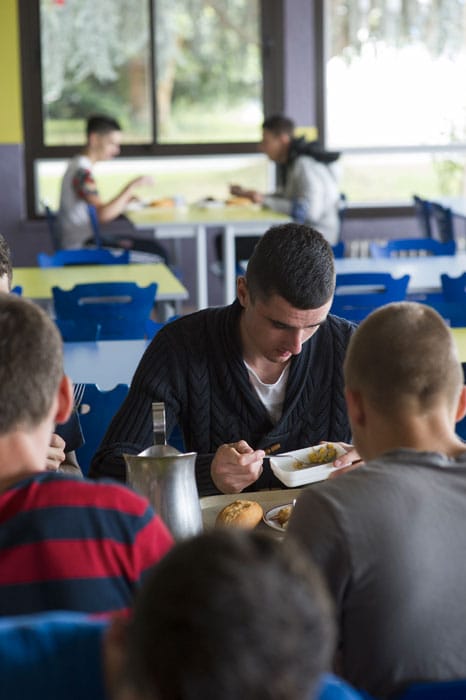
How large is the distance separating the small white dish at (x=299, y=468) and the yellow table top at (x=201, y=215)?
500 centimetres

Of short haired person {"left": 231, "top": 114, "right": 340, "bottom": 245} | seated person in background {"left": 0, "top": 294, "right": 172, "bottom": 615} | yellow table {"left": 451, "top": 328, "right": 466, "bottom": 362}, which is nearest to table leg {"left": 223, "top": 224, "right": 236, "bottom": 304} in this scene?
short haired person {"left": 231, "top": 114, "right": 340, "bottom": 245}

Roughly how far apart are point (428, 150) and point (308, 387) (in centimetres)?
Answer: 728

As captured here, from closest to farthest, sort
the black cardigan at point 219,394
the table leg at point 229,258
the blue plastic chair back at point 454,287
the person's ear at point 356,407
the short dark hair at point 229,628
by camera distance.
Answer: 1. the short dark hair at point 229,628
2. the person's ear at point 356,407
3. the black cardigan at point 219,394
4. the blue plastic chair back at point 454,287
5. the table leg at point 229,258

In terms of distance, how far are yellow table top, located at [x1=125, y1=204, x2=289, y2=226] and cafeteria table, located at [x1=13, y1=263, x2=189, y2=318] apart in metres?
1.51

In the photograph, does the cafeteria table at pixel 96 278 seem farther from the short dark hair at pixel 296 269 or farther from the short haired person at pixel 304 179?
the short dark hair at pixel 296 269

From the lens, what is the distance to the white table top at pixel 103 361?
352cm

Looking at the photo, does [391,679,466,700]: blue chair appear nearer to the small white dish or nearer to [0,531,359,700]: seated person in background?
[0,531,359,700]: seated person in background

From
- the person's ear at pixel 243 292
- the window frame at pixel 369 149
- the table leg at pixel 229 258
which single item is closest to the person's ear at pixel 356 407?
the person's ear at pixel 243 292

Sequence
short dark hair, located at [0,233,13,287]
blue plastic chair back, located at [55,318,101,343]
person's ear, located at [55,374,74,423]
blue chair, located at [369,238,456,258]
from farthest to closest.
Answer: blue chair, located at [369,238,456,258]
blue plastic chair back, located at [55,318,101,343]
short dark hair, located at [0,233,13,287]
person's ear, located at [55,374,74,423]

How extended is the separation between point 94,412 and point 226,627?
7.14 feet

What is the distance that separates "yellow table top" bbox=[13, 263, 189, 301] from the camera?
16.2 feet

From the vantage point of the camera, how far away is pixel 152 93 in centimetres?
908

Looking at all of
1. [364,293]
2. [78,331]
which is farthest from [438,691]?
[364,293]

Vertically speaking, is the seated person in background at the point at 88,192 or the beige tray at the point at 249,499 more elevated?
the seated person in background at the point at 88,192
